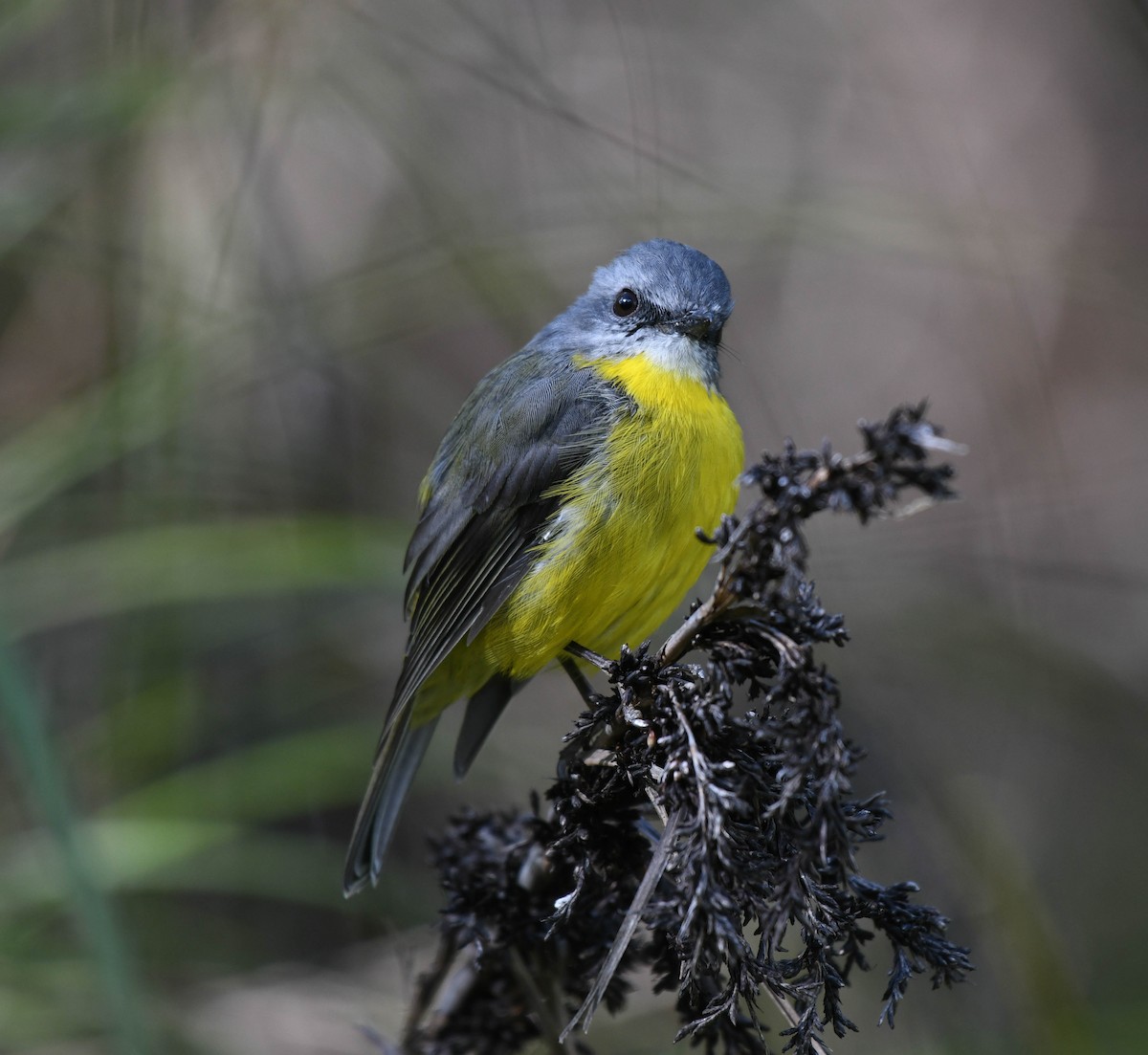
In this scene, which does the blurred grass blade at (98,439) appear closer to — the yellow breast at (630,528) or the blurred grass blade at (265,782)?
the blurred grass blade at (265,782)

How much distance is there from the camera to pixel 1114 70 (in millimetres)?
6512

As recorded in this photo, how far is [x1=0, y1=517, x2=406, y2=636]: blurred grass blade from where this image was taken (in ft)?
11.1

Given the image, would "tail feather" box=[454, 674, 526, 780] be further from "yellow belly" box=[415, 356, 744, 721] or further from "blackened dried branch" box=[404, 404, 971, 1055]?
"blackened dried branch" box=[404, 404, 971, 1055]

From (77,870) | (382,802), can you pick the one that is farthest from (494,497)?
(77,870)

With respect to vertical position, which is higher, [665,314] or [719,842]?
[665,314]

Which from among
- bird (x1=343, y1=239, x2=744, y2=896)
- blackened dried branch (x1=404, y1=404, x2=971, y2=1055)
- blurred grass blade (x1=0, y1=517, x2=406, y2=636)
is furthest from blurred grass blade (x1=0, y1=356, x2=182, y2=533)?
blackened dried branch (x1=404, y1=404, x2=971, y2=1055)

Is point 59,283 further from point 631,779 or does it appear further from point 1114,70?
point 1114,70

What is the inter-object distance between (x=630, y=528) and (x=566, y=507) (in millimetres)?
183

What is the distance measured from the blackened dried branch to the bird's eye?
154 centimetres

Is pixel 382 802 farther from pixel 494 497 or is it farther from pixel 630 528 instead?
pixel 630 528

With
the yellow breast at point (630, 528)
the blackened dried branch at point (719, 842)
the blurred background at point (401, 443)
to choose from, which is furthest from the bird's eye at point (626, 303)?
the blackened dried branch at point (719, 842)

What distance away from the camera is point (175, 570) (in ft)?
11.2

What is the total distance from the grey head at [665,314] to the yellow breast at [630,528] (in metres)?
0.09

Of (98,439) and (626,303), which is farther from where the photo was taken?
(98,439)
